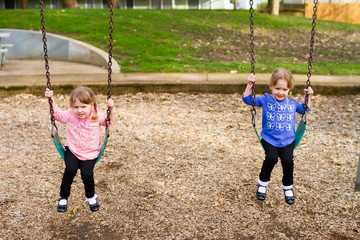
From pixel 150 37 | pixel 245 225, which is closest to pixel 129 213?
pixel 245 225

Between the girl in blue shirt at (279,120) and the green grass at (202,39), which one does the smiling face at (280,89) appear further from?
the green grass at (202,39)

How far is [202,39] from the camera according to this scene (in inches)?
436

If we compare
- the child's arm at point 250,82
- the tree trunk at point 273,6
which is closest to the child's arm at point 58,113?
the child's arm at point 250,82

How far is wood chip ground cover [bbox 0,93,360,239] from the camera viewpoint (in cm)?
322

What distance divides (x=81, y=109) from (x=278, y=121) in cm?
156

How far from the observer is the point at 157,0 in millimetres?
24797

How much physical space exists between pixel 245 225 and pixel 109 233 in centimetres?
113

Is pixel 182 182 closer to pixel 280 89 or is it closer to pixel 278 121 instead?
pixel 278 121

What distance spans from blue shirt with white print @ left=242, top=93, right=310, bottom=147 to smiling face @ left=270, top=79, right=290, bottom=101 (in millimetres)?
54

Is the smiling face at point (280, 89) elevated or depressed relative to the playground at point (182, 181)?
elevated

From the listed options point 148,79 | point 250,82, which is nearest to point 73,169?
point 250,82

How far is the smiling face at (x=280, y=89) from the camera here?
309 centimetres

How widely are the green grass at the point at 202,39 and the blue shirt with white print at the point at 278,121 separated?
501cm

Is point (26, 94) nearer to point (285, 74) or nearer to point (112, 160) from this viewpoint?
point (112, 160)
